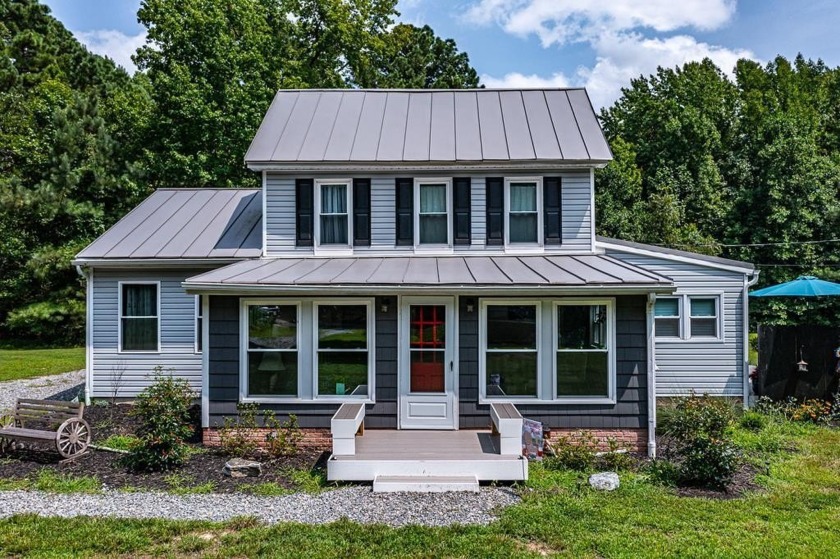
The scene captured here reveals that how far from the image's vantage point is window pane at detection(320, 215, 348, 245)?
36.6 ft

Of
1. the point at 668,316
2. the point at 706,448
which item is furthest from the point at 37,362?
the point at 706,448

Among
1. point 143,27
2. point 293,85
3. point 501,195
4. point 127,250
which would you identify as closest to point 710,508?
point 501,195

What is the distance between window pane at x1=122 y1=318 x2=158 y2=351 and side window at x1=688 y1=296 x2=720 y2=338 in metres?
12.2

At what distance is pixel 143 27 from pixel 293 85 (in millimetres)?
6682

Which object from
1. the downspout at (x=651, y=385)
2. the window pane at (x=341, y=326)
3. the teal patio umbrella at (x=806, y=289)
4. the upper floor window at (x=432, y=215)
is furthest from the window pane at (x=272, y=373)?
the teal patio umbrella at (x=806, y=289)

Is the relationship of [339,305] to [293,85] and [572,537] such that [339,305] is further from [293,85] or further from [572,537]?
[293,85]

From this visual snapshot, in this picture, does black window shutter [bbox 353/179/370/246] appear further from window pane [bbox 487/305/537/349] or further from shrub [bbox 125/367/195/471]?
shrub [bbox 125/367/195/471]

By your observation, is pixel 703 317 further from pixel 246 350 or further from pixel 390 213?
pixel 246 350

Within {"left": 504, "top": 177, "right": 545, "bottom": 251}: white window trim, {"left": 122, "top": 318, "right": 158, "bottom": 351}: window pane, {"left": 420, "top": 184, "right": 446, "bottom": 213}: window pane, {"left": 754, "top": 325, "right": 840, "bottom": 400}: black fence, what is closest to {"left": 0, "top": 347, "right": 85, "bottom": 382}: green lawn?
{"left": 122, "top": 318, "right": 158, "bottom": 351}: window pane

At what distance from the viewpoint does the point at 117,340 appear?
469 inches

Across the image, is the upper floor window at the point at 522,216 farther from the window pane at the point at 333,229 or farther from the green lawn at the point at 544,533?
the green lawn at the point at 544,533

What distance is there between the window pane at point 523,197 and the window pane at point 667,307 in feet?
13.5

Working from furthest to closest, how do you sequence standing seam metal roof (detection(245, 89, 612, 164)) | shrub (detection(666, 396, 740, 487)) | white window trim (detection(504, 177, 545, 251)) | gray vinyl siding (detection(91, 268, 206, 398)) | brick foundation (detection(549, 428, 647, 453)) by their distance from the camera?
gray vinyl siding (detection(91, 268, 206, 398)) → standing seam metal roof (detection(245, 89, 612, 164)) → white window trim (detection(504, 177, 545, 251)) → brick foundation (detection(549, 428, 647, 453)) → shrub (detection(666, 396, 740, 487))

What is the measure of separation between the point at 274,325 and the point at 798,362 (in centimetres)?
1054
